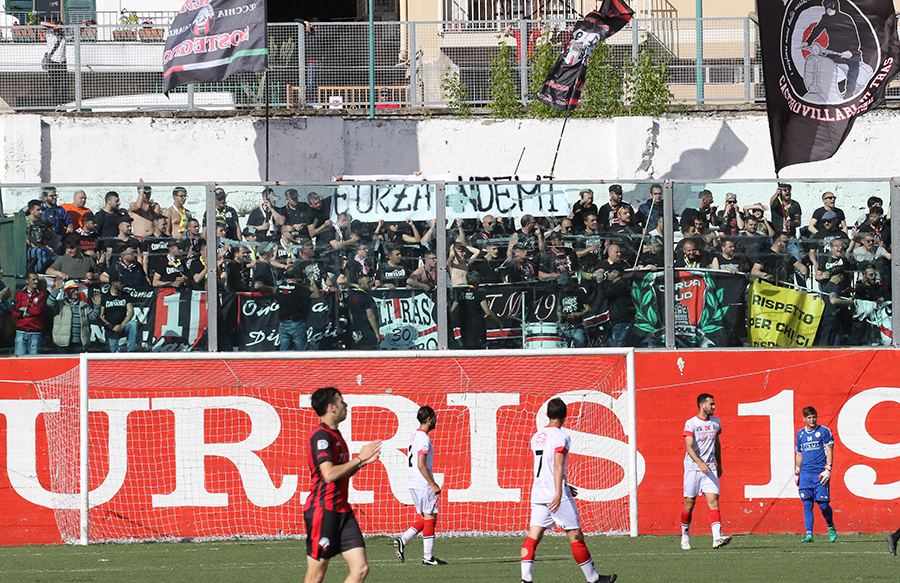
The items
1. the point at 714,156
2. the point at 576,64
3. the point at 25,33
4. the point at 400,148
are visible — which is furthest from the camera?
the point at 25,33

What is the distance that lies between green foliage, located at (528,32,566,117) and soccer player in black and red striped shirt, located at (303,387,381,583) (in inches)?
592

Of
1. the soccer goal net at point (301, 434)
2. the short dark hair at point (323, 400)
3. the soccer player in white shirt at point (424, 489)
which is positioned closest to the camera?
the short dark hair at point (323, 400)

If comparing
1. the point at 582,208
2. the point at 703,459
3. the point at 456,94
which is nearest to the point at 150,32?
the point at 456,94

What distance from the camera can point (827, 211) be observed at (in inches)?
Answer: 524

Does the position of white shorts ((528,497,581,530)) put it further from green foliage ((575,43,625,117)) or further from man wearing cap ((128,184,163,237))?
green foliage ((575,43,625,117))

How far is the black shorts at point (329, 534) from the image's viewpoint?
715 centimetres

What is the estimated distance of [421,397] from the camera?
1329 centimetres

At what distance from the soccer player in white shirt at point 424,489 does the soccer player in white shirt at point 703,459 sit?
9.36ft

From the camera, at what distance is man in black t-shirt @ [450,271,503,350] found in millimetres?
13422

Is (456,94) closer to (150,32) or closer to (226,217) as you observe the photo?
(150,32)

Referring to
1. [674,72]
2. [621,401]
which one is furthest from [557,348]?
[674,72]

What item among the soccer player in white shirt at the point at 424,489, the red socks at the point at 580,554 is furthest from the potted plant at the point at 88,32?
the red socks at the point at 580,554

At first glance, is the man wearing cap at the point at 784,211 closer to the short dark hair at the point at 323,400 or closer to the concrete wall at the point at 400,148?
the concrete wall at the point at 400,148

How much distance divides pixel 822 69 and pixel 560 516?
814cm
